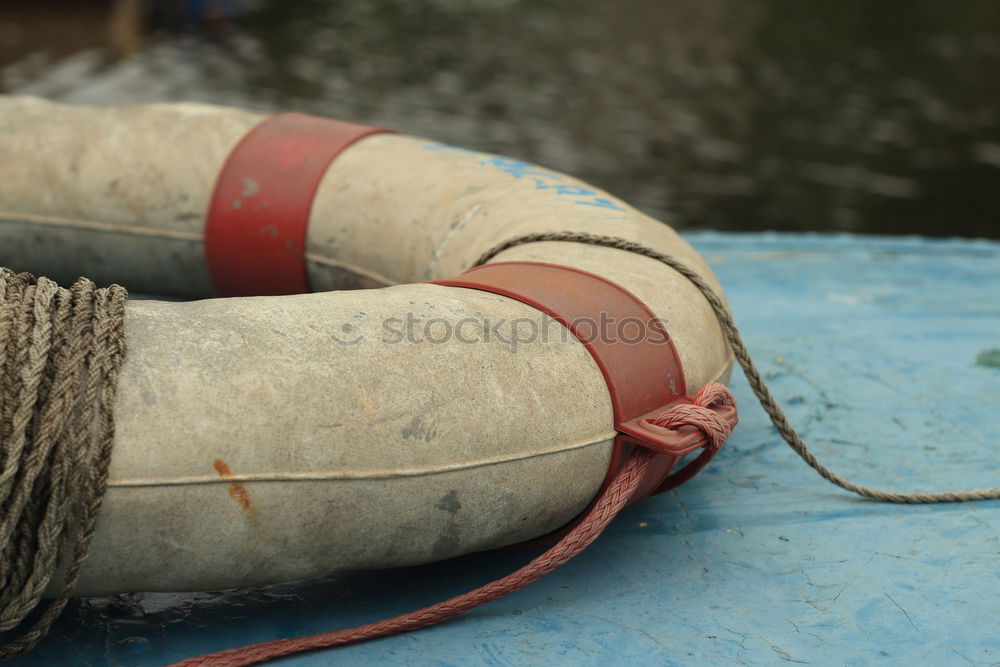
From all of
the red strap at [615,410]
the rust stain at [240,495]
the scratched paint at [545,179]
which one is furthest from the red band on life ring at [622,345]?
the rust stain at [240,495]

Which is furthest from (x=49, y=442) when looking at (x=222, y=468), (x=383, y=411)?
(x=383, y=411)

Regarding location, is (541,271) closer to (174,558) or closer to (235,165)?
(174,558)

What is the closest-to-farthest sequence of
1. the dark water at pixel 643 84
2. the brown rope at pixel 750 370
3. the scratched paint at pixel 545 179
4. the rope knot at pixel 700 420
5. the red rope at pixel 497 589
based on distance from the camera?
1. the red rope at pixel 497 589
2. the rope knot at pixel 700 420
3. the brown rope at pixel 750 370
4. the scratched paint at pixel 545 179
5. the dark water at pixel 643 84

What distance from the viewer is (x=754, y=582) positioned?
1.61 metres

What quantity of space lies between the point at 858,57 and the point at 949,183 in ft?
10.5

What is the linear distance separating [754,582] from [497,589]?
15.8 inches

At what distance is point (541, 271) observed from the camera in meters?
1.69

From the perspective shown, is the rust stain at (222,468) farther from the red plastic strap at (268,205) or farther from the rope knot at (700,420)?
the red plastic strap at (268,205)

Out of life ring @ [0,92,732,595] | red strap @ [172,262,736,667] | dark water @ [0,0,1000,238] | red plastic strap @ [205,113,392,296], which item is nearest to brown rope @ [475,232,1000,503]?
life ring @ [0,92,732,595]

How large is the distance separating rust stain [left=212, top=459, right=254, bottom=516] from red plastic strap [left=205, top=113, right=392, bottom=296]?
106cm

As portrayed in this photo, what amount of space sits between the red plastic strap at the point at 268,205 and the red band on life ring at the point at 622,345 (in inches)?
28.3

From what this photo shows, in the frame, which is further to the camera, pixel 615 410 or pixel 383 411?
pixel 615 410

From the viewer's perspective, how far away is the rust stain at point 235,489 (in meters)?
1.30

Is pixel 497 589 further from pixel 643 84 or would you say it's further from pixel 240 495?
pixel 643 84
